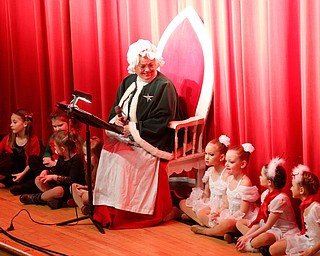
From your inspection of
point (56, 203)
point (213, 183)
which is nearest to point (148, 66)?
point (213, 183)

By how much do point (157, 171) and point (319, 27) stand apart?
144cm

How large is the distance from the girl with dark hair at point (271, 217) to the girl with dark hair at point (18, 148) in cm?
243

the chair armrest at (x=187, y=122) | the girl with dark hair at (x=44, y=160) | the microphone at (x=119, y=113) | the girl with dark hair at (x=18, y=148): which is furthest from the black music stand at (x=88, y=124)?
the girl with dark hair at (x=18, y=148)

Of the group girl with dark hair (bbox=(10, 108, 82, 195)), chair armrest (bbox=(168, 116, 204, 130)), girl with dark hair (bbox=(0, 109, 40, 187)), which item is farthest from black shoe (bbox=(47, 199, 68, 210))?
chair armrest (bbox=(168, 116, 204, 130))

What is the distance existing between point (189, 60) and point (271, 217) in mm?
1421

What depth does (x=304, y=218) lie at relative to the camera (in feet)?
→ 14.8

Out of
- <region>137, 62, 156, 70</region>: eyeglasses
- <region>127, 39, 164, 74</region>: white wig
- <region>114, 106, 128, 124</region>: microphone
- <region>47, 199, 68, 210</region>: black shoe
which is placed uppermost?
<region>127, 39, 164, 74</region>: white wig

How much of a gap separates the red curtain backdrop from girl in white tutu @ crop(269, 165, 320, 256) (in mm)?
299

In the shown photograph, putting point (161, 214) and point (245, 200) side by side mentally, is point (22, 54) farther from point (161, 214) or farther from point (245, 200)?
point (245, 200)

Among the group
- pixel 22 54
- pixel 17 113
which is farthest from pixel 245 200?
pixel 22 54

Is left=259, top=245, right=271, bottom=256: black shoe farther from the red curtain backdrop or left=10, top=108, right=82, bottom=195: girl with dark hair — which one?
left=10, top=108, right=82, bottom=195: girl with dark hair

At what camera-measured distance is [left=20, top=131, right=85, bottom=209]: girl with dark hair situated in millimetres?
5879

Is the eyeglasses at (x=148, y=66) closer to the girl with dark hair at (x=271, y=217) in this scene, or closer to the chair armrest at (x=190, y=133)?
the chair armrest at (x=190, y=133)

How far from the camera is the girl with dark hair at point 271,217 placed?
15.1 feet
